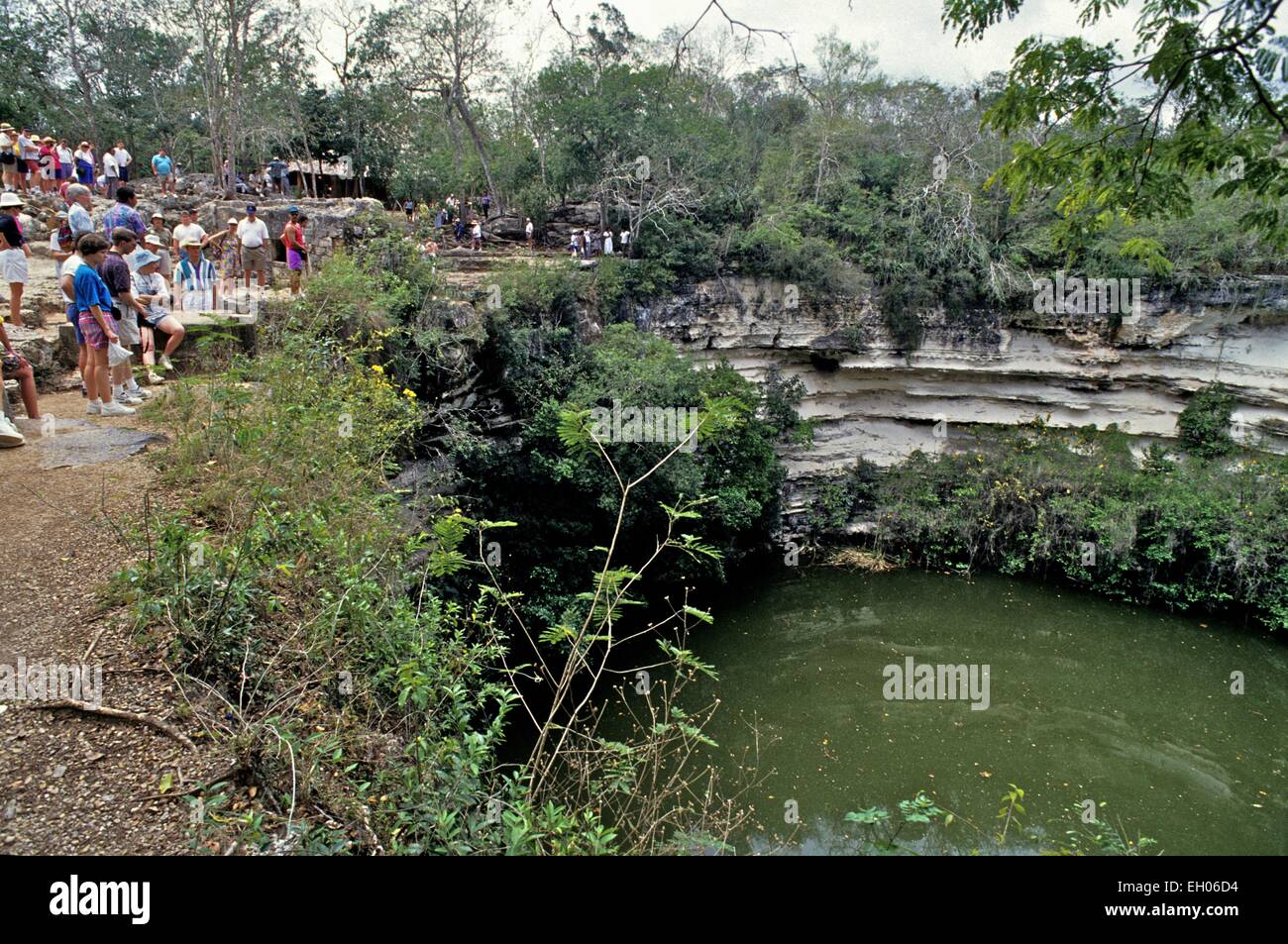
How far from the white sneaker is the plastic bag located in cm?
80

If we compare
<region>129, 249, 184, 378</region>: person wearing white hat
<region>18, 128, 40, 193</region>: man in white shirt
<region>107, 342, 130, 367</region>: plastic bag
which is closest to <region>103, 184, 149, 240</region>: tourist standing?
<region>129, 249, 184, 378</region>: person wearing white hat

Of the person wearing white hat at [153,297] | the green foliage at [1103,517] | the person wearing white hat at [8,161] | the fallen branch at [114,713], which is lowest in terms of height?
the green foliage at [1103,517]

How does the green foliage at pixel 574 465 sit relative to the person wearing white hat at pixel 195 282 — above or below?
below

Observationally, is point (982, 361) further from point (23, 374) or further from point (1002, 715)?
point (23, 374)

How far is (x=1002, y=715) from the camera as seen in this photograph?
9039mm

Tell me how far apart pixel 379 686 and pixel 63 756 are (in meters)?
1.17

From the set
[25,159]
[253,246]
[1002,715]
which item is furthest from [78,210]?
[1002,715]

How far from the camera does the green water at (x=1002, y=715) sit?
7.34m

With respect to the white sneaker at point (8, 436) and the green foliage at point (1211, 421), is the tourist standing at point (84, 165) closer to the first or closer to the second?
the white sneaker at point (8, 436)

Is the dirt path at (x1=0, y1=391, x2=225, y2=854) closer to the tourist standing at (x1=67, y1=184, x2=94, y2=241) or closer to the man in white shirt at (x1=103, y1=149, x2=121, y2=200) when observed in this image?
the tourist standing at (x1=67, y1=184, x2=94, y2=241)

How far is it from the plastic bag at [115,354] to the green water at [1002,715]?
6470mm

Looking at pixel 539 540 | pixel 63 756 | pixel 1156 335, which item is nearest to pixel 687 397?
pixel 539 540

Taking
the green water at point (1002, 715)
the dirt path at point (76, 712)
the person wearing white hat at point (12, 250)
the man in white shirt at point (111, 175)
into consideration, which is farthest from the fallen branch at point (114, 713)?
the man in white shirt at point (111, 175)

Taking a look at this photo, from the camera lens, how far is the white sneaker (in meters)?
4.70
